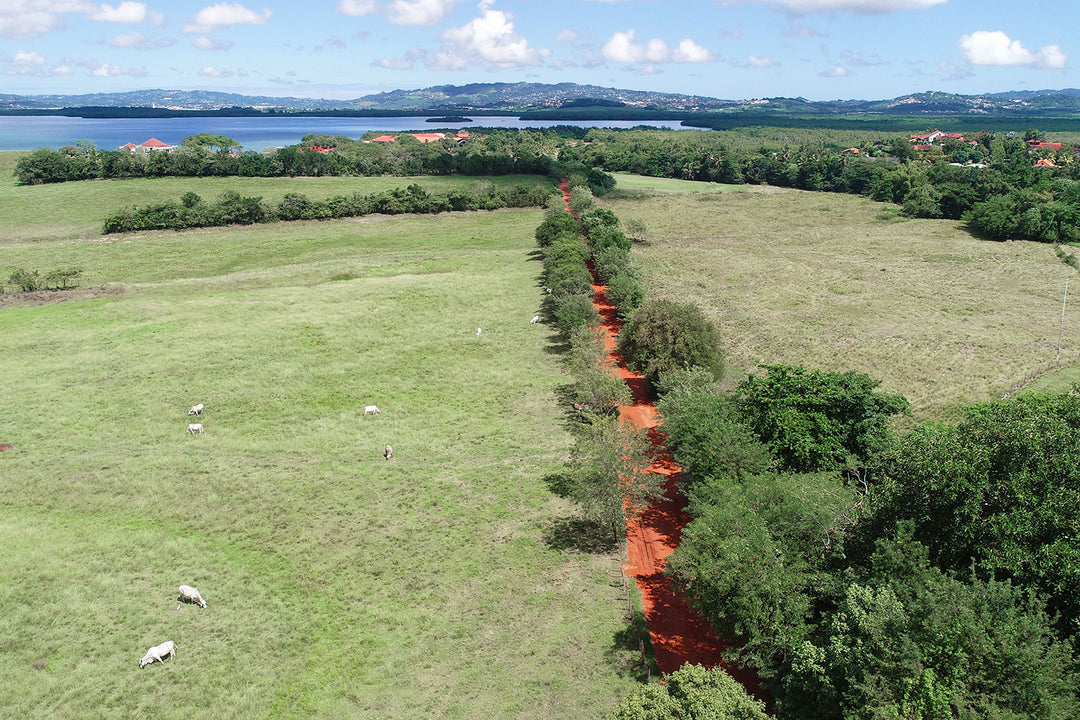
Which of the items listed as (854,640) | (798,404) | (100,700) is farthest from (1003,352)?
(100,700)

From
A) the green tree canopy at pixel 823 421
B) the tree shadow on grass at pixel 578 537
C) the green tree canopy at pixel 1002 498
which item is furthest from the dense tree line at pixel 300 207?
the green tree canopy at pixel 1002 498

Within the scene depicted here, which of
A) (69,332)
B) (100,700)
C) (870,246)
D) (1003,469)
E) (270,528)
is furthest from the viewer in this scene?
(870,246)

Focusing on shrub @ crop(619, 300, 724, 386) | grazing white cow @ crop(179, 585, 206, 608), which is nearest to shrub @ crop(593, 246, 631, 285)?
shrub @ crop(619, 300, 724, 386)

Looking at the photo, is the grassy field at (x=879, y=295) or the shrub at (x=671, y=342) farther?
the grassy field at (x=879, y=295)

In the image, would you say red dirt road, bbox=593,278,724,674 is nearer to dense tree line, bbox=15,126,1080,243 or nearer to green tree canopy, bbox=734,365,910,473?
green tree canopy, bbox=734,365,910,473

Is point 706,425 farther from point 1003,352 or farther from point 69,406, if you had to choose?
point 69,406

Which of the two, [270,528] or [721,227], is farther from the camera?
[721,227]

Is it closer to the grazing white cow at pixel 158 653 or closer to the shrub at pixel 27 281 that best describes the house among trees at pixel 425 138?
the shrub at pixel 27 281
